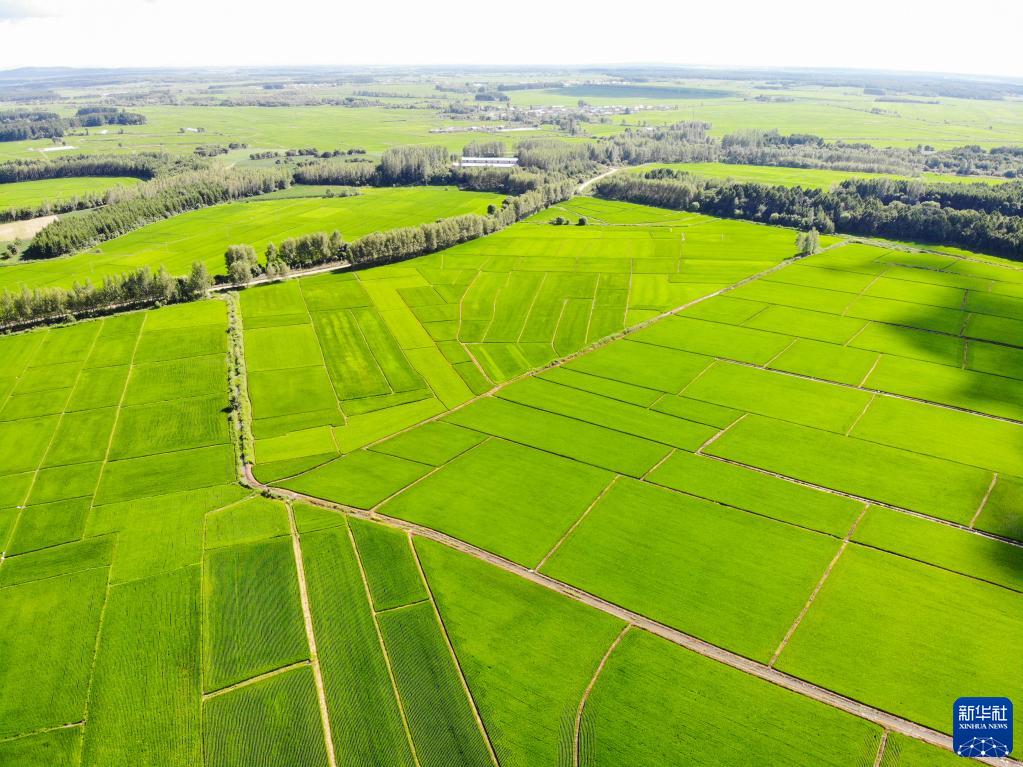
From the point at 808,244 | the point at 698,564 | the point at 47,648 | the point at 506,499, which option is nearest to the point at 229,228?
the point at 506,499

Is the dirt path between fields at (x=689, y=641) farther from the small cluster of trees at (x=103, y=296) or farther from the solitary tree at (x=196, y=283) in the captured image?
the small cluster of trees at (x=103, y=296)

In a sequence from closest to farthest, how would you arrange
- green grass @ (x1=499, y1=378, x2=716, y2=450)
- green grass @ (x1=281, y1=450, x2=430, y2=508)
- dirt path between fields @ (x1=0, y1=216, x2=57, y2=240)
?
1. green grass @ (x1=281, y1=450, x2=430, y2=508)
2. green grass @ (x1=499, y1=378, x2=716, y2=450)
3. dirt path between fields @ (x1=0, y1=216, x2=57, y2=240)

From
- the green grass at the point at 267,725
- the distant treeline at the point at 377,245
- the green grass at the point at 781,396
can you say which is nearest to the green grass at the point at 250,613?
the green grass at the point at 267,725

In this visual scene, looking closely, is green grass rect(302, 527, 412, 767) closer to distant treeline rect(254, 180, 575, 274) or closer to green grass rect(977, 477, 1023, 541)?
green grass rect(977, 477, 1023, 541)

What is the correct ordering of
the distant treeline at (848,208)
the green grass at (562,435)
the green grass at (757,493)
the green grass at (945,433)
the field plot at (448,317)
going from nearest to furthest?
the green grass at (757,493), the green grass at (945,433), the green grass at (562,435), the field plot at (448,317), the distant treeline at (848,208)

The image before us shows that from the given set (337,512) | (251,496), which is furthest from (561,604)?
(251,496)

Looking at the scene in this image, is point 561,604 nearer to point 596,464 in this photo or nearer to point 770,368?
point 596,464

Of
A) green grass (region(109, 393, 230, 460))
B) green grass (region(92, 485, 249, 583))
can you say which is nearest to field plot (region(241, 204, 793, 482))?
green grass (region(109, 393, 230, 460))
